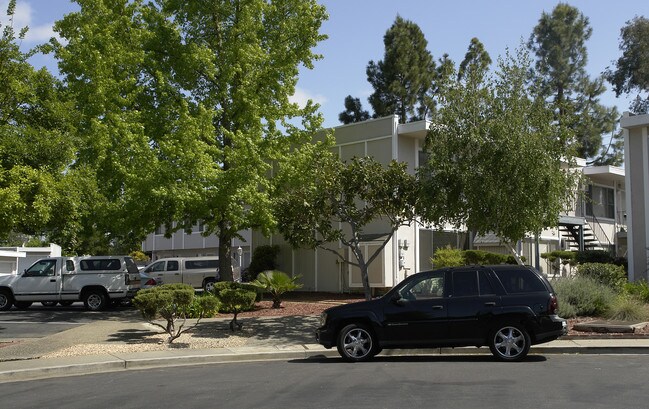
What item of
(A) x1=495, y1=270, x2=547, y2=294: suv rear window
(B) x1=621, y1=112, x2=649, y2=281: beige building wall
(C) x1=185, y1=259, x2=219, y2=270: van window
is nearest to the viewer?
(A) x1=495, y1=270, x2=547, y2=294: suv rear window

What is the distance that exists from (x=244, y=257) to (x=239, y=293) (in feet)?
75.6

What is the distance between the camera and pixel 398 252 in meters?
26.5

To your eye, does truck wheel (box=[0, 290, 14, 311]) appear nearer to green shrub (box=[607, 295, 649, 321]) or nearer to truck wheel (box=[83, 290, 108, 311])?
truck wheel (box=[83, 290, 108, 311])

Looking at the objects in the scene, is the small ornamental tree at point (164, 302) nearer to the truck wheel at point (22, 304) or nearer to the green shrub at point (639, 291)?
the truck wheel at point (22, 304)

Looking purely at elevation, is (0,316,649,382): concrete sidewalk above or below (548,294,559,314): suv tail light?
below

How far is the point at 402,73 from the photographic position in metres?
44.2

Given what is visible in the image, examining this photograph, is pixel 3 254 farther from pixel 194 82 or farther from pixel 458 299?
pixel 458 299

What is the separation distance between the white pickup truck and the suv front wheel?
1555 cm

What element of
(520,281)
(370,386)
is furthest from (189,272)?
(370,386)

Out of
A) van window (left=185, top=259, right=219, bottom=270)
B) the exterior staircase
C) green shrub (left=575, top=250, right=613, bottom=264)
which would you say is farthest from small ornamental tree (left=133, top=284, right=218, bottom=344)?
the exterior staircase

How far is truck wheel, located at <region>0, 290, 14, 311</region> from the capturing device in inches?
969

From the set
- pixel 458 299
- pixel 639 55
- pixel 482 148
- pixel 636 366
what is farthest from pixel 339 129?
pixel 639 55

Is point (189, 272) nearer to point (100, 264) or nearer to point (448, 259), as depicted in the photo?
point (100, 264)

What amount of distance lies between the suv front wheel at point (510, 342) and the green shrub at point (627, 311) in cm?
567
